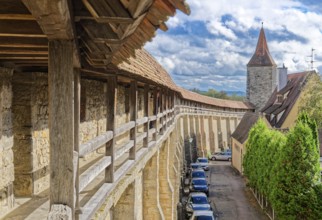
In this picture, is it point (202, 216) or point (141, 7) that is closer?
point (141, 7)

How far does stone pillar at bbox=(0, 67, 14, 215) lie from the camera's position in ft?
18.4

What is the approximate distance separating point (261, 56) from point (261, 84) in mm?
4970

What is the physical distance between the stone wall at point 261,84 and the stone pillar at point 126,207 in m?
59.6

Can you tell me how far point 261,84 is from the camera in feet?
223

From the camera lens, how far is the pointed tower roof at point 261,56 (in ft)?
227

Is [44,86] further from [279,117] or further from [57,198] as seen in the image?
Answer: [279,117]

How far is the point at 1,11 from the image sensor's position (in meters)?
3.20

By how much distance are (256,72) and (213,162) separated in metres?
25.7

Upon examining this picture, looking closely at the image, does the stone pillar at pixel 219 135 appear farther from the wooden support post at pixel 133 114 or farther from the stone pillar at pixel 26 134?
the stone pillar at pixel 26 134

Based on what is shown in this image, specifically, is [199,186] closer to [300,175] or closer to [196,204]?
[196,204]

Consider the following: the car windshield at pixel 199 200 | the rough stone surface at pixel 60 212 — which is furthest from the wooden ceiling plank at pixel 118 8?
the car windshield at pixel 199 200

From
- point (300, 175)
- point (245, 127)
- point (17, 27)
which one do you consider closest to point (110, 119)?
point (17, 27)

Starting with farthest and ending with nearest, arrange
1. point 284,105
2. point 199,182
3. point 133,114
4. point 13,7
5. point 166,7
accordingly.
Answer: point 284,105
point 199,182
point 133,114
point 13,7
point 166,7

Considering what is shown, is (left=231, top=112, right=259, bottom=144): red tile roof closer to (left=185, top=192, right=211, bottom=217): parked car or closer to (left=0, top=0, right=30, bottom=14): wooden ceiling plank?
(left=185, top=192, right=211, bottom=217): parked car
